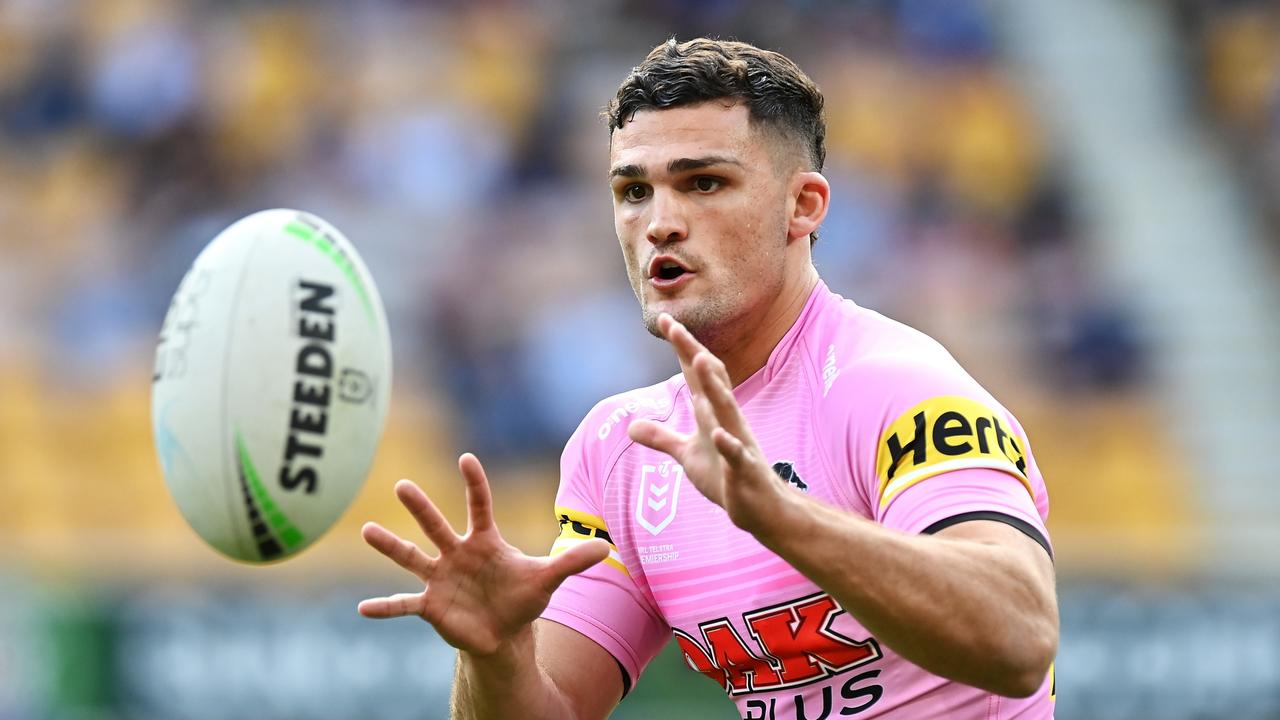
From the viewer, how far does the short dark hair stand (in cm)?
432

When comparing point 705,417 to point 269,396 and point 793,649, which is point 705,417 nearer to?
point 793,649

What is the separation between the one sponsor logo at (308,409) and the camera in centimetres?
403

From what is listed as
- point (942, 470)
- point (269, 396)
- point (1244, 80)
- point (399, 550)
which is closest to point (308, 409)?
point (269, 396)

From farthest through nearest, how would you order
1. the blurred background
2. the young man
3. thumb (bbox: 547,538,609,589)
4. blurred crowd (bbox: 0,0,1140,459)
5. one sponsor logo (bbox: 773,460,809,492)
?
blurred crowd (bbox: 0,0,1140,459), the blurred background, one sponsor logo (bbox: 773,460,809,492), thumb (bbox: 547,538,609,589), the young man

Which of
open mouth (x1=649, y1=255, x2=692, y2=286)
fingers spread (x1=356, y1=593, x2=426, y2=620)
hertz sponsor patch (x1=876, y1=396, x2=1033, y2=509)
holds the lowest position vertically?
fingers spread (x1=356, y1=593, x2=426, y2=620)

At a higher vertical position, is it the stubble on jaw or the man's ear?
the man's ear

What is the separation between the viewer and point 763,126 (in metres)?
4.34

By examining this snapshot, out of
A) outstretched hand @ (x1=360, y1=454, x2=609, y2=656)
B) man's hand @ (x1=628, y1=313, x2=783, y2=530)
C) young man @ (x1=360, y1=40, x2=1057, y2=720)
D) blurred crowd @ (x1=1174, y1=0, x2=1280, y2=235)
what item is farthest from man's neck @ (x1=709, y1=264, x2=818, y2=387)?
blurred crowd @ (x1=1174, y1=0, x2=1280, y2=235)

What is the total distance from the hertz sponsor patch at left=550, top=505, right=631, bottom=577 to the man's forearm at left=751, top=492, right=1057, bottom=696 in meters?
1.20

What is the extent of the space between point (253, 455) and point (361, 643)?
5.82m

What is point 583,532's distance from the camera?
456 centimetres

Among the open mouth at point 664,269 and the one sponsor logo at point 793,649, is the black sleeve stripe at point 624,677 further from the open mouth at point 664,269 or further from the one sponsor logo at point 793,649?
the open mouth at point 664,269

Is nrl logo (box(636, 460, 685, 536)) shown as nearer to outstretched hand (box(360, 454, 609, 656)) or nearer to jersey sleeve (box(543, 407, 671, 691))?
jersey sleeve (box(543, 407, 671, 691))

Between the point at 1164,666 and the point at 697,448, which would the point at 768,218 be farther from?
the point at 1164,666
